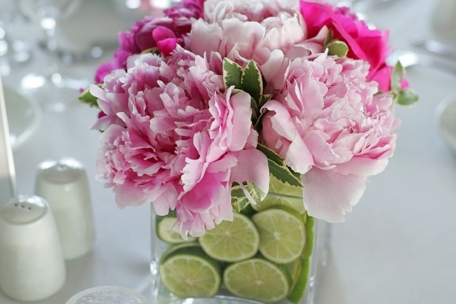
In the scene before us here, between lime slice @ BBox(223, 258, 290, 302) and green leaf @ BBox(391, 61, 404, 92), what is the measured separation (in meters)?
0.21

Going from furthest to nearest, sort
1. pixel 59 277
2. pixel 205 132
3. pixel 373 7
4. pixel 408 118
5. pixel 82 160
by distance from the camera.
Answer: pixel 373 7
pixel 408 118
pixel 82 160
pixel 59 277
pixel 205 132

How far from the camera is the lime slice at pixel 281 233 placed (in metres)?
0.55

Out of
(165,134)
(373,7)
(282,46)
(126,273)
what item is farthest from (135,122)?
(373,7)

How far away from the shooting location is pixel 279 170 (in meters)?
0.48

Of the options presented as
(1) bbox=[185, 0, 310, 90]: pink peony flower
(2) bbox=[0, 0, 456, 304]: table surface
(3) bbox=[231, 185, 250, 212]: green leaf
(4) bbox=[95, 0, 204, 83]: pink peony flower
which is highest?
→ (1) bbox=[185, 0, 310, 90]: pink peony flower

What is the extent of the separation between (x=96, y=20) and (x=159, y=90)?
695 mm

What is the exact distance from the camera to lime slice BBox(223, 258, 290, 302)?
1.87 feet

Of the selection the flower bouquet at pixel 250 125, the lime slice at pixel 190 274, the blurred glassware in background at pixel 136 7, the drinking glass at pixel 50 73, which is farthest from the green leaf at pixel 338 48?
the blurred glassware in background at pixel 136 7

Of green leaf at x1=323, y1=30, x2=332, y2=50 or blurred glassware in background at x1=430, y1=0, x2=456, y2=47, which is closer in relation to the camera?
green leaf at x1=323, y1=30, x2=332, y2=50

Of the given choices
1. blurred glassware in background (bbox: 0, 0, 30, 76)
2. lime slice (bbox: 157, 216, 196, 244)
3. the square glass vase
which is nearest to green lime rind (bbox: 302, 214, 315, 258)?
the square glass vase

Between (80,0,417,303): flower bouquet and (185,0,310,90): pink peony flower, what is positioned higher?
(185,0,310,90): pink peony flower

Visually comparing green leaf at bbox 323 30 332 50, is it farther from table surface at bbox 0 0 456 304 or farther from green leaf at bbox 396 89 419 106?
table surface at bbox 0 0 456 304

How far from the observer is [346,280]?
66 cm

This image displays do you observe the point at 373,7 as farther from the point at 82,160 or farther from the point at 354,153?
the point at 354,153
